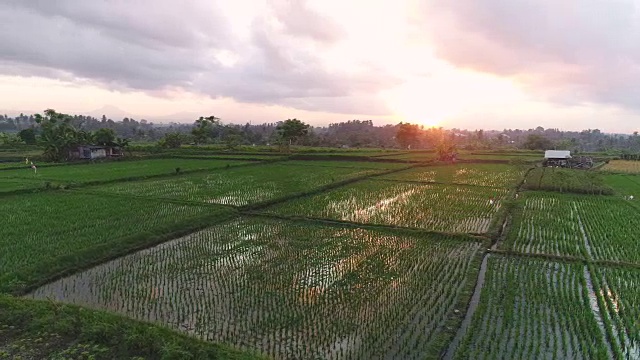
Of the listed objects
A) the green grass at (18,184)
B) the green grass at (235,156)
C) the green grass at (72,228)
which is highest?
the green grass at (235,156)

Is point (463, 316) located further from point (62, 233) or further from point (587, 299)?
point (62, 233)

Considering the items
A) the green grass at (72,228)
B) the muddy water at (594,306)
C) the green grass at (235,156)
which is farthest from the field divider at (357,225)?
the green grass at (235,156)

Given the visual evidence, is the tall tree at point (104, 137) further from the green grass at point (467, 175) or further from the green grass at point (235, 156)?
the green grass at point (467, 175)

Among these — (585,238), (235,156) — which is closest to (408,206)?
(585,238)

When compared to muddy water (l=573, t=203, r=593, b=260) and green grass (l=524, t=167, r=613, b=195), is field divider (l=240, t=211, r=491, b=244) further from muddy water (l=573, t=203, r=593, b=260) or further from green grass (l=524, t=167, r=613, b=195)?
green grass (l=524, t=167, r=613, b=195)

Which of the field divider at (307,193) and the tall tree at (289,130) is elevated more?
the tall tree at (289,130)

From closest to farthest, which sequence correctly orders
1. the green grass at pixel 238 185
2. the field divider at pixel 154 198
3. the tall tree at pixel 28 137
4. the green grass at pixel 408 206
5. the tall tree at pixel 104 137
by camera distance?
the green grass at pixel 408 206
the field divider at pixel 154 198
the green grass at pixel 238 185
the tall tree at pixel 104 137
the tall tree at pixel 28 137

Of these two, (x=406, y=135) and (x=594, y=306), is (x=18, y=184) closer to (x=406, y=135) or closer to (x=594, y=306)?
(x=594, y=306)

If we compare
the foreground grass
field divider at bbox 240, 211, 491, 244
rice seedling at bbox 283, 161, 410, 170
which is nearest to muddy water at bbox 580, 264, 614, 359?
field divider at bbox 240, 211, 491, 244
